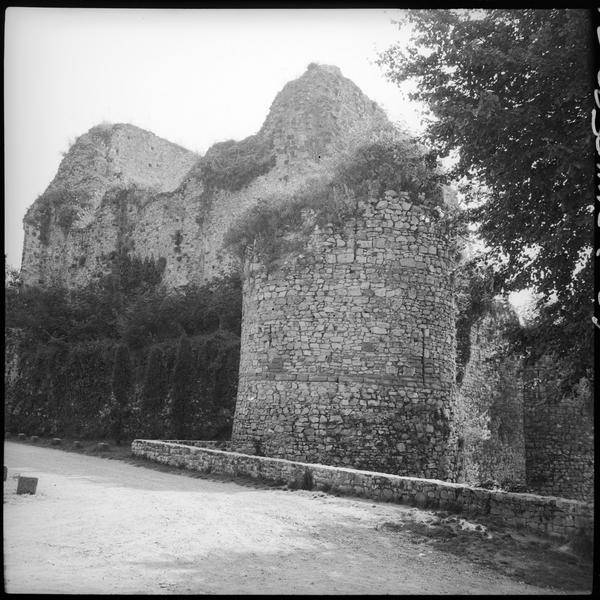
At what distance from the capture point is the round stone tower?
11219mm

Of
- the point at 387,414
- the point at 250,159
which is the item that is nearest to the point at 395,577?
the point at 387,414

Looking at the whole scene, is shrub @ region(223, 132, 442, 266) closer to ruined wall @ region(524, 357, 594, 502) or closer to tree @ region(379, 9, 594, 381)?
tree @ region(379, 9, 594, 381)

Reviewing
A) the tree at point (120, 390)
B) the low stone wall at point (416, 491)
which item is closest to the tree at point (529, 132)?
the low stone wall at point (416, 491)

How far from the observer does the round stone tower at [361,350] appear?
442 inches

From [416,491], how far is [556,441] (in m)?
10.9

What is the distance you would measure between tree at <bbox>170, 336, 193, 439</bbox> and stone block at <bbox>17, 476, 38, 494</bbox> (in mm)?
7725

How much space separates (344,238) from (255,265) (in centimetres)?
212

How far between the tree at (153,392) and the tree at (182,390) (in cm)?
45

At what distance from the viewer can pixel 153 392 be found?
16984mm

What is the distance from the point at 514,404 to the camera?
17.3 metres

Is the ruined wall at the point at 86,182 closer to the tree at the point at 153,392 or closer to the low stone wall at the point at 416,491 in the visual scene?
the tree at the point at 153,392

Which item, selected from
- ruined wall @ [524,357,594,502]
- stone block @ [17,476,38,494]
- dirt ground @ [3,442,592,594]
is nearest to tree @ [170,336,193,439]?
dirt ground @ [3,442,592,594]

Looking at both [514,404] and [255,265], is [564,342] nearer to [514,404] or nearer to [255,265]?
[255,265]

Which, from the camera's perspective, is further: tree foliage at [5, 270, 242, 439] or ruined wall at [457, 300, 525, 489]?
tree foliage at [5, 270, 242, 439]
